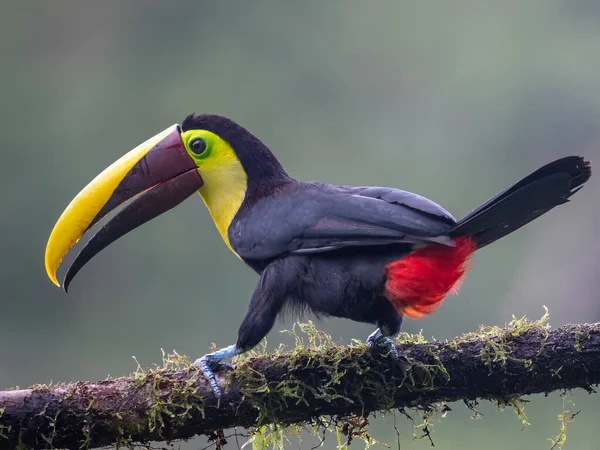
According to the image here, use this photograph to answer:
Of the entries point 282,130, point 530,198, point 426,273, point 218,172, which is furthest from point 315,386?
point 282,130

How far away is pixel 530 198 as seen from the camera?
2.13m

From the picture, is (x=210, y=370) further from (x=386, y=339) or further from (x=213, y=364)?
(x=386, y=339)

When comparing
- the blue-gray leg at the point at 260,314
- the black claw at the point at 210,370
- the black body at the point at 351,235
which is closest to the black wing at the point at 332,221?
the black body at the point at 351,235

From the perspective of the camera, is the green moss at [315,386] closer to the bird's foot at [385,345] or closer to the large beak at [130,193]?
the bird's foot at [385,345]

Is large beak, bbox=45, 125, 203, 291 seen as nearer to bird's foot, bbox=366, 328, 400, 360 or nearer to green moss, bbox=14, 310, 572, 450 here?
green moss, bbox=14, 310, 572, 450

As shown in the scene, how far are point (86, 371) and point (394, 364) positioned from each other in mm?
4773

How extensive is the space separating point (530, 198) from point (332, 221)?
0.60 m

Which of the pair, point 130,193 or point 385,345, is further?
point 130,193

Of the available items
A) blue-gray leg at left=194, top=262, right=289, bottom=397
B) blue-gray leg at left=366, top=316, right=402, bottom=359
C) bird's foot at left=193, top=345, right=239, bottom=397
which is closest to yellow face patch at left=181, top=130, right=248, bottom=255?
blue-gray leg at left=194, top=262, right=289, bottom=397

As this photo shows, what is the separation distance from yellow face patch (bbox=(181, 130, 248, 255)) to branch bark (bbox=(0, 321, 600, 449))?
26.9 inches

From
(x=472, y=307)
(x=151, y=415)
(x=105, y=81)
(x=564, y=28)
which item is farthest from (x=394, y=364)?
(x=105, y=81)

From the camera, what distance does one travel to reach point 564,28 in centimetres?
607

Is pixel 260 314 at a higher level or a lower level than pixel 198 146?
lower

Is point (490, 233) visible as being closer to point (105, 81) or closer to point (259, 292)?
point (259, 292)
